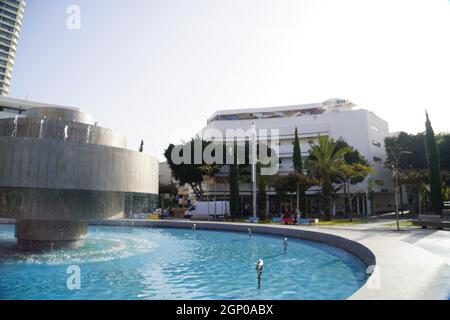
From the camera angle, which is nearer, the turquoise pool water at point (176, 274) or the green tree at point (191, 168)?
the turquoise pool water at point (176, 274)

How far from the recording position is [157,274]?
883cm

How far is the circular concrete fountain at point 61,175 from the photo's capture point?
10062 millimetres

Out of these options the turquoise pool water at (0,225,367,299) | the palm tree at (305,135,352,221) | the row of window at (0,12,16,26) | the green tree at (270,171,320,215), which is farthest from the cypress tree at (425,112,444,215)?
the row of window at (0,12,16,26)

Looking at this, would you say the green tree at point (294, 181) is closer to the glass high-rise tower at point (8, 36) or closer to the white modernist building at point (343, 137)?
the white modernist building at point (343, 137)

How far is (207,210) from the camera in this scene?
40.2 meters

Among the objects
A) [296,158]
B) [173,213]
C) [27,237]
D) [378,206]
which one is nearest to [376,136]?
[378,206]

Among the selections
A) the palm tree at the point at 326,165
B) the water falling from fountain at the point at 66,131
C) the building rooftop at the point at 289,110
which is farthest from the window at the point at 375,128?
the water falling from fountain at the point at 66,131

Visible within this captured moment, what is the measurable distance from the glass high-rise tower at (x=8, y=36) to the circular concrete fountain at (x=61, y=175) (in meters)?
94.3

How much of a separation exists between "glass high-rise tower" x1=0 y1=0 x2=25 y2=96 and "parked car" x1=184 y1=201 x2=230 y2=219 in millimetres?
77479

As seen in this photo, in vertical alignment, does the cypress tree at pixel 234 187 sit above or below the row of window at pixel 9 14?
below

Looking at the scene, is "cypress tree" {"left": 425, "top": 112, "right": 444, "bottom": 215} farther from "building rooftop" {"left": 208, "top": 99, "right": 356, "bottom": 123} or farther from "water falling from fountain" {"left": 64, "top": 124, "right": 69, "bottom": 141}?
"water falling from fountain" {"left": 64, "top": 124, "right": 69, "bottom": 141}

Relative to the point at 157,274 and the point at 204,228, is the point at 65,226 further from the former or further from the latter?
the point at 204,228

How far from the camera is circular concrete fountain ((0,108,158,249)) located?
10062 millimetres
